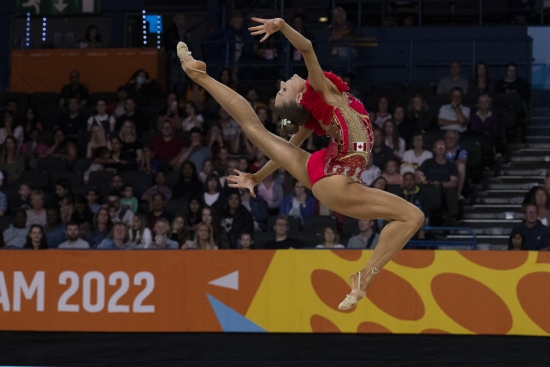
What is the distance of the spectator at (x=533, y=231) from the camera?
A: 11.2m

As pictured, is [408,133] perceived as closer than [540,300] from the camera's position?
No

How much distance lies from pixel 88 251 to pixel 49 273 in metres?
0.50

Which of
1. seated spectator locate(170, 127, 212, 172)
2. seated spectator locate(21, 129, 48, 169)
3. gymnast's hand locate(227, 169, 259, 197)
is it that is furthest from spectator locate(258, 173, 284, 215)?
gymnast's hand locate(227, 169, 259, 197)

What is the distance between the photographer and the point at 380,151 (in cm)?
1278

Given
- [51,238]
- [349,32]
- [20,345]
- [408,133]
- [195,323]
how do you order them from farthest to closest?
[349,32]
[408,133]
[51,238]
[195,323]
[20,345]

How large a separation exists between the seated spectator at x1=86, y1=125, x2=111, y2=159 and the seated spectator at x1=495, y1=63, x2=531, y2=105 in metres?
5.68

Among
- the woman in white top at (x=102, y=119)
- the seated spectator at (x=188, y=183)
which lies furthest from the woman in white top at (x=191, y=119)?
the seated spectator at (x=188, y=183)

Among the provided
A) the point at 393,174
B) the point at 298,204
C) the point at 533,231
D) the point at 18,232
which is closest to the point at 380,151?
the point at 393,174

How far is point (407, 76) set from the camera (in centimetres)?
1594

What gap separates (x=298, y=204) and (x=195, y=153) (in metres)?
2.00

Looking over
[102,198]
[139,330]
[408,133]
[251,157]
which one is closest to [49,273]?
[139,330]

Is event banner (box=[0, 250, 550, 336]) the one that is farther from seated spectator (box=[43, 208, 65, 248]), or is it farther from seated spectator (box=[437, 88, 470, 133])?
seated spectator (box=[437, 88, 470, 133])

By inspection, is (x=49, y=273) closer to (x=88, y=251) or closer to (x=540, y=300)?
(x=88, y=251)

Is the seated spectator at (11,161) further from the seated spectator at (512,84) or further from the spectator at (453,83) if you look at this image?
the seated spectator at (512,84)
